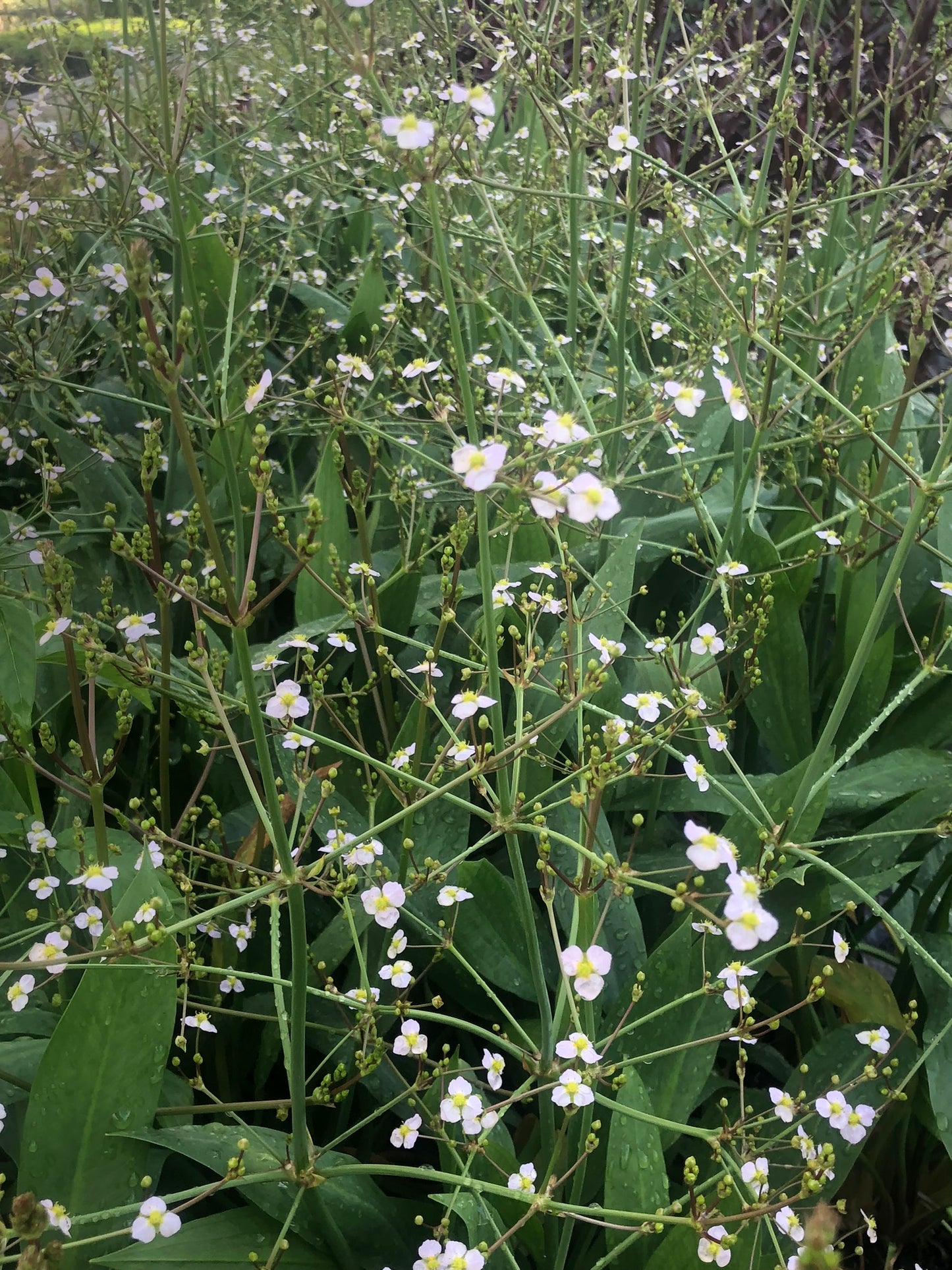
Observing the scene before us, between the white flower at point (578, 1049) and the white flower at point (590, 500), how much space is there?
1.39 feet

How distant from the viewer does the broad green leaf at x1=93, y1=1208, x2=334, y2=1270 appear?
81 cm

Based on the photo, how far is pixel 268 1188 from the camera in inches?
34.8

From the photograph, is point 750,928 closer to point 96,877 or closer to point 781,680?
point 96,877

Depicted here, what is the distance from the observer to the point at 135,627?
37.7 inches

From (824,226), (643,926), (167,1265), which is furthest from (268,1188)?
(824,226)

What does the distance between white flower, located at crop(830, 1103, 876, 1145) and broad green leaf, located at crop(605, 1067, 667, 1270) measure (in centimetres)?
17

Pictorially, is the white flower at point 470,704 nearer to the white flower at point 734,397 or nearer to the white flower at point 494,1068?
the white flower at point 494,1068

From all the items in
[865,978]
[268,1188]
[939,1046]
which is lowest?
[865,978]

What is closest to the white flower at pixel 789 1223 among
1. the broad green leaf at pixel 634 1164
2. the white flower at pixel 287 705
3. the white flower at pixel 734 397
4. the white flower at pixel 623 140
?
the broad green leaf at pixel 634 1164

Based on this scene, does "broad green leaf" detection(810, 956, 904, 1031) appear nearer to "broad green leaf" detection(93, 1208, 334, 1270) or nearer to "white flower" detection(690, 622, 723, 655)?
"white flower" detection(690, 622, 723, 655)

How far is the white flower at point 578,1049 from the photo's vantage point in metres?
0.75

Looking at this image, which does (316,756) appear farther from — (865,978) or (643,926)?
(865,978)

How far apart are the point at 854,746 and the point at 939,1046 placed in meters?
0.41

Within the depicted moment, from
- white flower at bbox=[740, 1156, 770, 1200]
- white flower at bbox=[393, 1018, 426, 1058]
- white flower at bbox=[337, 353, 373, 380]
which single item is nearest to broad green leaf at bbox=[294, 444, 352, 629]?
white flower at bbox=[337, 353, 373, 380]
